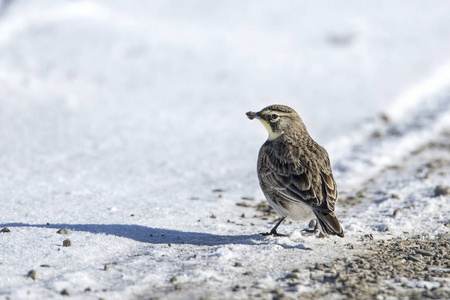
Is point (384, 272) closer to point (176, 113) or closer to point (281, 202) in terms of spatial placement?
point (281, 202)

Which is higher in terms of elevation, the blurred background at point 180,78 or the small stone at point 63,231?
the blurred background at point 180,78

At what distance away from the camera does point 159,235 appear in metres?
5.82

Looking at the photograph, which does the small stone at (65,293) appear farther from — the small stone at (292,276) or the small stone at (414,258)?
the small stone at (414,258)

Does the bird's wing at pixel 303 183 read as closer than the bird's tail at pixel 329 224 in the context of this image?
No

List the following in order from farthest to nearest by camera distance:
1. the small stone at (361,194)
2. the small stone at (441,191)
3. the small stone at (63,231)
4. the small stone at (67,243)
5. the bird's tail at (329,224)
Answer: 1. the small stone at (361,194)
2. the small stone at (441,191)
3. the small stone at (63,231)
4. the small stone at (67,243)
5. the bird's tail at (329,224)

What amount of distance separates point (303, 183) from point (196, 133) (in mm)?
4987

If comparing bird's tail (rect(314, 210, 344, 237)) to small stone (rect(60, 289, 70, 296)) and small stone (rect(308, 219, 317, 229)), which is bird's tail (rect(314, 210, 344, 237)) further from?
small stone (rect(60, 289, 70, 296))

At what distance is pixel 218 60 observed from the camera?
13.1m

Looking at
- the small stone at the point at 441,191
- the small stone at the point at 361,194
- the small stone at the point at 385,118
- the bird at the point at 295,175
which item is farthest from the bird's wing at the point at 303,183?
the small stone at the point at 385,118

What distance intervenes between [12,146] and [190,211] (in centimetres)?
377

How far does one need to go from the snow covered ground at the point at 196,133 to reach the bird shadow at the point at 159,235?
0.11 feet

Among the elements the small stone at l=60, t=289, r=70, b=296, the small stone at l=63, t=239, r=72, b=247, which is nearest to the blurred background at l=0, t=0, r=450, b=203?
the small stone at l=63, t=239, r=72, b=247

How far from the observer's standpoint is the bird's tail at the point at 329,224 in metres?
5.10

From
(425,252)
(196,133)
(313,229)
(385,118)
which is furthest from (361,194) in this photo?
(385,118)
